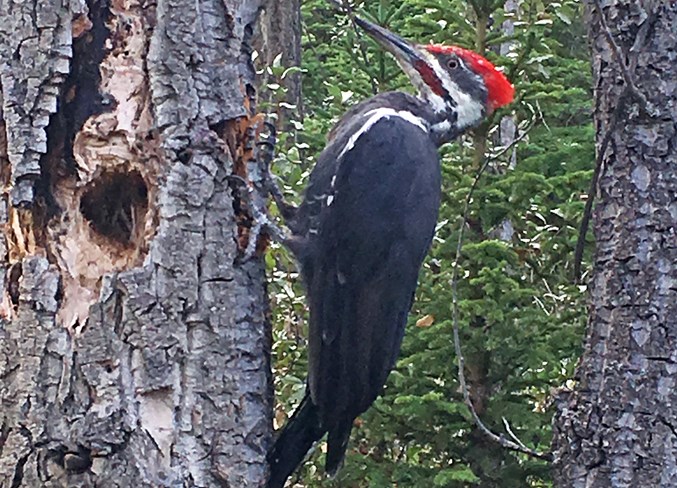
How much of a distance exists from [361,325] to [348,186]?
0.42m

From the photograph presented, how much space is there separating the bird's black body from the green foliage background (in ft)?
2.30

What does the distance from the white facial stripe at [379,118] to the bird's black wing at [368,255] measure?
0.4 inches

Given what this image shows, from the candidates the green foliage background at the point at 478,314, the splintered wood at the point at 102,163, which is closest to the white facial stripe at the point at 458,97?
the green foliage background at the point at 478,314

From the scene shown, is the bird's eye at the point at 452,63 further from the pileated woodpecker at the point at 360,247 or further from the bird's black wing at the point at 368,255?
the bird's black wing at the point at 368,255

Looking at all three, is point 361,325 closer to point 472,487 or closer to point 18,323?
point 18,323

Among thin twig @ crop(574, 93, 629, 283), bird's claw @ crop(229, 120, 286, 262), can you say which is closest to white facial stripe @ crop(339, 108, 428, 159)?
bird's claw @ crop(229, 120, 286, 262)

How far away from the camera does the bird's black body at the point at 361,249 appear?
276 cm

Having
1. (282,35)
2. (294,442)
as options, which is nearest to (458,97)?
(294,442)

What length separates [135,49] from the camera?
7.22ft

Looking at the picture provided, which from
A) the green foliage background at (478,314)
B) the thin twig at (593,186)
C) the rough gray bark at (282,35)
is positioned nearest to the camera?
the thin twig at (593,186)

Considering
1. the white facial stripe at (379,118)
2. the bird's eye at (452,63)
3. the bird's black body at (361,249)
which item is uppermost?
the bird's eye at (452,63)

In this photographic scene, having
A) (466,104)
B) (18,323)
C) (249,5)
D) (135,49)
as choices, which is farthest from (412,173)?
(18,323)

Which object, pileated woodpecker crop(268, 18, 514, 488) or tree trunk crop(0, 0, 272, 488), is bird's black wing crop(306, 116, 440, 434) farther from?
tree trunk crop(0, 0, 272, 488)

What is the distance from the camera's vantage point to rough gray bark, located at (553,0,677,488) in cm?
328
